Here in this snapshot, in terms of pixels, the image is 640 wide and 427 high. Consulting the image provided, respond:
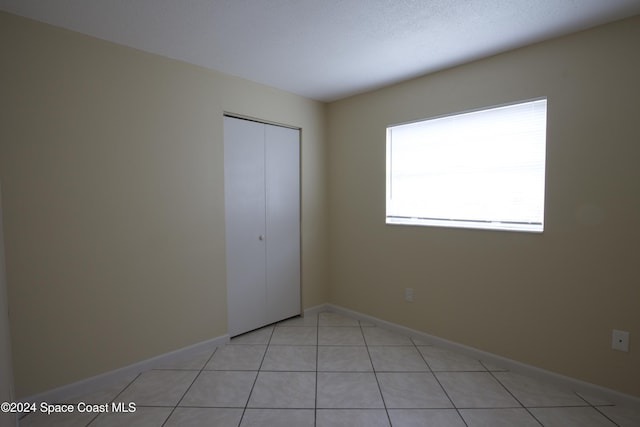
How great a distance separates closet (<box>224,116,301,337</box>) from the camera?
306 centimetres

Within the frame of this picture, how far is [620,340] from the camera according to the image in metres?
2.04

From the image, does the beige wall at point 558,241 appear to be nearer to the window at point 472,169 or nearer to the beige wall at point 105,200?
the window at point 472,169

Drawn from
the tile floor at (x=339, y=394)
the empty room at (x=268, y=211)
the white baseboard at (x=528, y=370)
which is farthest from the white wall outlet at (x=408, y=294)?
the tile floor at (x=339, y=394)

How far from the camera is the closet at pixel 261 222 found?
306 centimetres

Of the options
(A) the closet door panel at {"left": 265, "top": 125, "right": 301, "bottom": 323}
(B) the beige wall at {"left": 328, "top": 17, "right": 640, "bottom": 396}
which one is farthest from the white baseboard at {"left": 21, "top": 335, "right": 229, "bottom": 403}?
(B) the beige wall at {"left": 328, "top": 17, "right": 640, "bottom": 396}

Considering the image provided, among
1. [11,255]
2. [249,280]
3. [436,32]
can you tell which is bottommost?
[249,280]

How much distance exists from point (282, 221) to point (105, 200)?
1.66 m

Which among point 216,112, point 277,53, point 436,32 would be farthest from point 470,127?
point 216,112

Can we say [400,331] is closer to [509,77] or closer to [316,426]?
[316,426]

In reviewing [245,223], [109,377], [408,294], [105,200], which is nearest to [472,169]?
[408,294]

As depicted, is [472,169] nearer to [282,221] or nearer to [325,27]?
[325,27]

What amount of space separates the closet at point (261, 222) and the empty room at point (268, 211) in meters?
0.03

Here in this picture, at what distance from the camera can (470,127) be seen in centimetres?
272

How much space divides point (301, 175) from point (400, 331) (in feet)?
6.49
